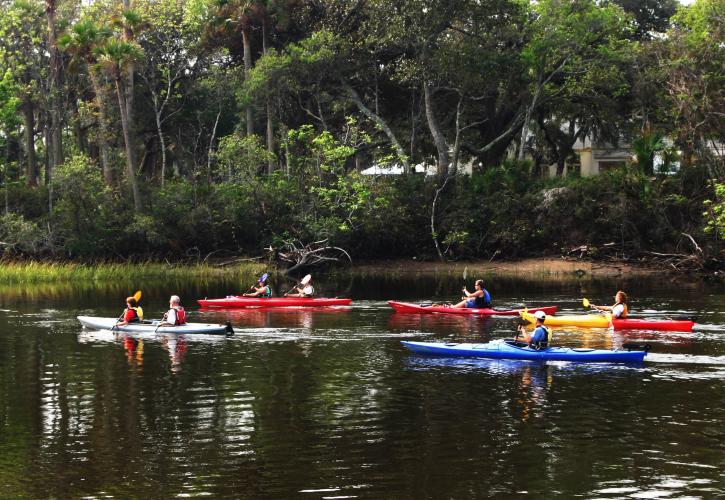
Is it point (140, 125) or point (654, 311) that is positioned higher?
point (140, 125)

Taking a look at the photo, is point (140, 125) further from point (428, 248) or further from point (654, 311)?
point (654, 311)

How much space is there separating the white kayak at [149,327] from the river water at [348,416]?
12.6 inches

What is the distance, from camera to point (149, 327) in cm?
3017

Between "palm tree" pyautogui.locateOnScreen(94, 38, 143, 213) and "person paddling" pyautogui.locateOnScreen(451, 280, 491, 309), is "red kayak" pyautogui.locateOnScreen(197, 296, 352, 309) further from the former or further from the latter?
"palm tree" pyautogui.locateOnScreen(94, 38, 143, 213)

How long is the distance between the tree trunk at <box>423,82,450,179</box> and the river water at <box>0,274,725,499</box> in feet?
84.4

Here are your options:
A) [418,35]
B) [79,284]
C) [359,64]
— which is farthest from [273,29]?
[79,284]

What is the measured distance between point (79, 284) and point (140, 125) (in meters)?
19.7

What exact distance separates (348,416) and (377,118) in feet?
134

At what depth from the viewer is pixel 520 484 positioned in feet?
46.7

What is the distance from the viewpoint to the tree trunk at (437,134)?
2184 inches

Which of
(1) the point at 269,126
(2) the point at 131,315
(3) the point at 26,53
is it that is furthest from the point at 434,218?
(2) the point at 131,315

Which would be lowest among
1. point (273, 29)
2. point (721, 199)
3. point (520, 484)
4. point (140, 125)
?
point (520, 484)

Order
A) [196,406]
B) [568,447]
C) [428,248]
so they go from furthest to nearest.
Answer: [428,248] < [196,406] < [568,447]

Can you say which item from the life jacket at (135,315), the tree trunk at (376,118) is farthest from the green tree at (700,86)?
the life jacket at (135,315)
